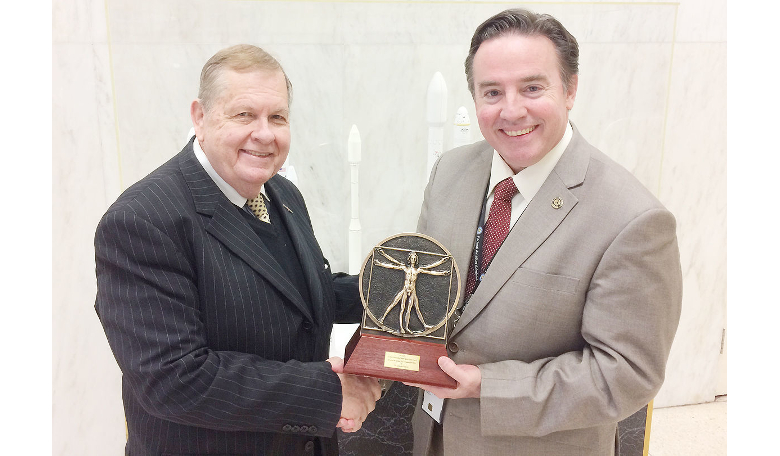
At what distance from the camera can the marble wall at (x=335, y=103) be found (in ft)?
11.2

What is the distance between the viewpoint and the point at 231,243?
72.8 inches

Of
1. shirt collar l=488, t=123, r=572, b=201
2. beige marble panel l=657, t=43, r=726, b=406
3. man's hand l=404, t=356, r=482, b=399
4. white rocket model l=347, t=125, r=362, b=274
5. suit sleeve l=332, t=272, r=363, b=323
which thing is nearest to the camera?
man's hand l=404, t=356, r=482, b=399

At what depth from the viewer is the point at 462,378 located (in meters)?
1.82

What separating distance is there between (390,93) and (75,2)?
192 cm

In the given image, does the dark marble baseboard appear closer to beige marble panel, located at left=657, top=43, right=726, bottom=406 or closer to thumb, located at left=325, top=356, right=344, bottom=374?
thumb, located at left=325, top=356, right=344, bottom=374

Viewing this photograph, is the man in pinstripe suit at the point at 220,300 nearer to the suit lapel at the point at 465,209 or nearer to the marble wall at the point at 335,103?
the suit lapel at the point at 465,209

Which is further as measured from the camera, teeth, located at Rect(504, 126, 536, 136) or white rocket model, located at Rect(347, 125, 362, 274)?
white rocket model, located at Rect(347, 125, 362, 274)

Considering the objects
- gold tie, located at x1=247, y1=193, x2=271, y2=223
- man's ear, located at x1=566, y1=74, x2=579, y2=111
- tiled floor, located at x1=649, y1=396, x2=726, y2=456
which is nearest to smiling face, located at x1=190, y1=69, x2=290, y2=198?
gold tie, located at x1=247, y1=193, x2=271, y2=223

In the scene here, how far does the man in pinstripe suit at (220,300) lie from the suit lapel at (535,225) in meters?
0.61

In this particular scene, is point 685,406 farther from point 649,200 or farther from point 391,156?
point 649,200

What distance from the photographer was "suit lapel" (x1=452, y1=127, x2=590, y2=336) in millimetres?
1832

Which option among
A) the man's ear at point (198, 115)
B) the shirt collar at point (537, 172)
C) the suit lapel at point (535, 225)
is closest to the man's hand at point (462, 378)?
the suit lapel at point (535, 225)

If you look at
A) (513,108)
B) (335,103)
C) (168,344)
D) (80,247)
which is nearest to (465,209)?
(513,108)

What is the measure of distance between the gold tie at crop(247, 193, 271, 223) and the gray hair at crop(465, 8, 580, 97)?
3.18ft
